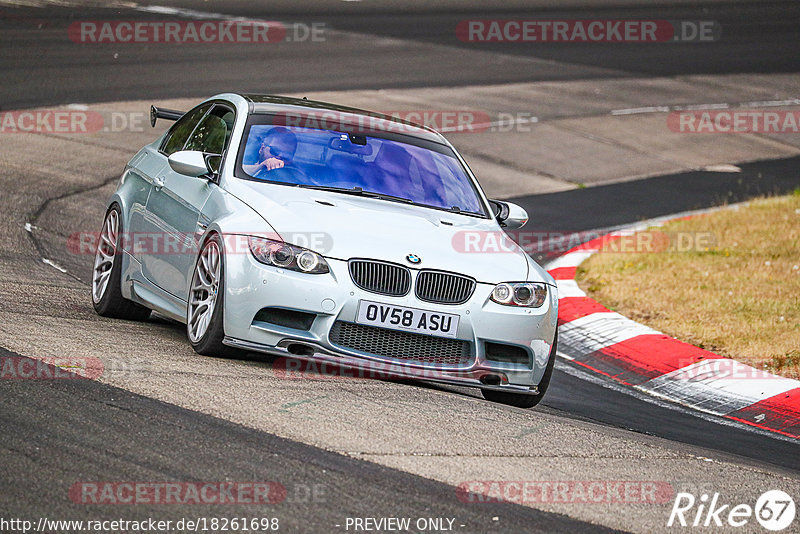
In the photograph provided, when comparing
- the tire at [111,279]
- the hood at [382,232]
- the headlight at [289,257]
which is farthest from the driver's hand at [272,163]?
the tire at [111,279]

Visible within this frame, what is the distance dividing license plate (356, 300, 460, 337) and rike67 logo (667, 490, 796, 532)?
1814 millimetres

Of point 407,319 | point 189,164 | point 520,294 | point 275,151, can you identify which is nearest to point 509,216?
point 520,294

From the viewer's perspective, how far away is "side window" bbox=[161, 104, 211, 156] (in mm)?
8602

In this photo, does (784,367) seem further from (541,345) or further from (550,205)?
(550,205)

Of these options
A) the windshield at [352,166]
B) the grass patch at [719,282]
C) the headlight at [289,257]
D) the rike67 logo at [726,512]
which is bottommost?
the grass patch at [719,282]

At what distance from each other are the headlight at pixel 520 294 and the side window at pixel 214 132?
2090 mm

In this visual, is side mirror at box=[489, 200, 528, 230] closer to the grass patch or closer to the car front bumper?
the car front bumper

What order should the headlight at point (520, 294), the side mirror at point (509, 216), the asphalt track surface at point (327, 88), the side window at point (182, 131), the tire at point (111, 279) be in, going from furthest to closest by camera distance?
1. the side window at point (182, 131)
2. the tire at point (111, 279)
3. the side mirror at point (509, 216)
4. the headlight at point (520, 294)
5. the asphalt track surface at point (327, 88)

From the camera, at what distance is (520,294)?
7004 mm

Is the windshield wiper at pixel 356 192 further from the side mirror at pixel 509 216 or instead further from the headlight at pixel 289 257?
the headlight at pixel 289 257

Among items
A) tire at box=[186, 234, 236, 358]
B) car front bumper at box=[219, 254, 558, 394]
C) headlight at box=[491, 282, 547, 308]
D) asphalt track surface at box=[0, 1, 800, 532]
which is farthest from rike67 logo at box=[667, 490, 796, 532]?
tire at box=[186, 234, 236, 358]

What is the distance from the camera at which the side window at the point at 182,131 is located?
8602 millimetres

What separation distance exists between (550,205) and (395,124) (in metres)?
7.22

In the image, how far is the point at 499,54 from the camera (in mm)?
26422
